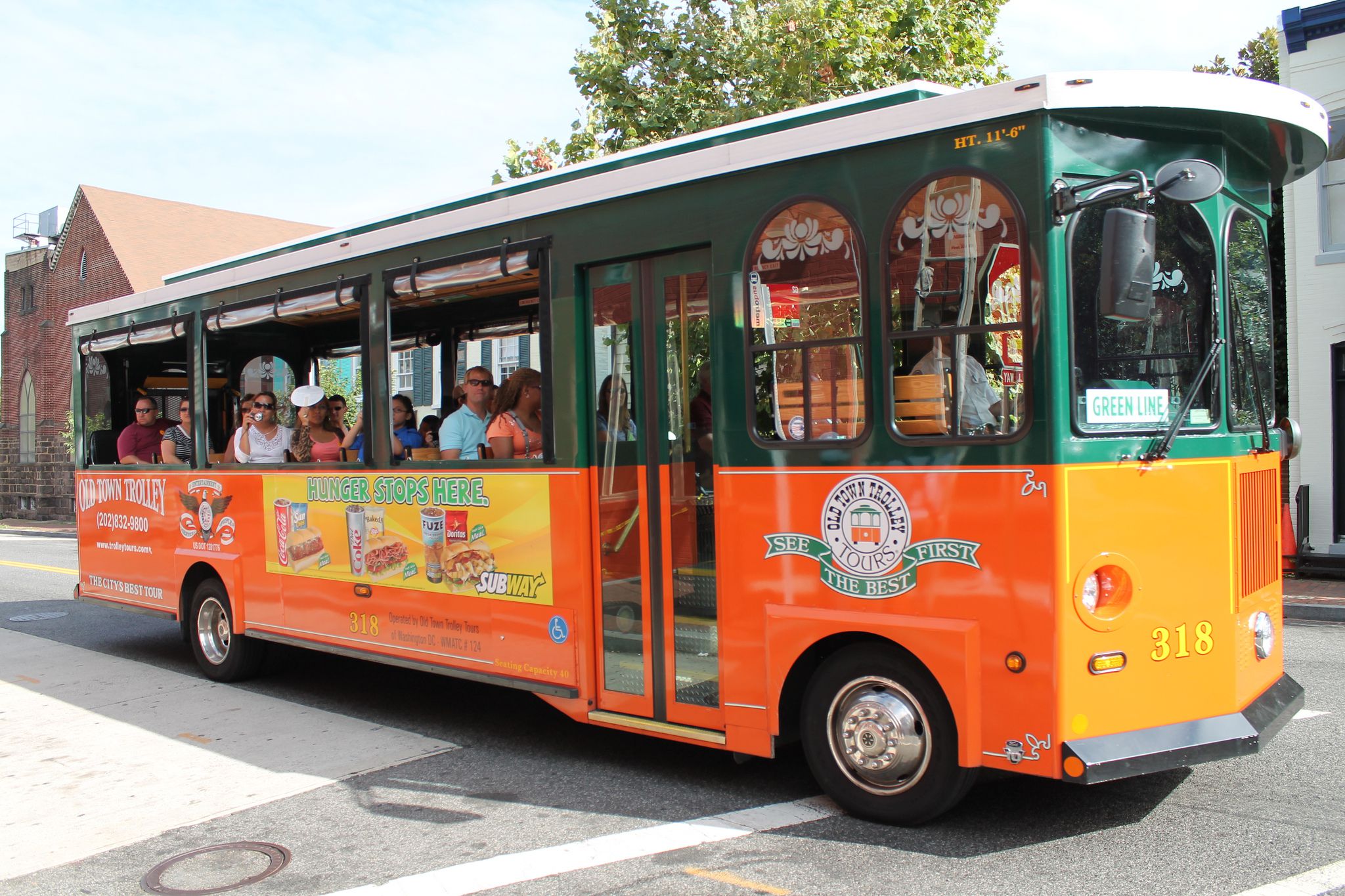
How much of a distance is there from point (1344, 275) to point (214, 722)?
1391cm

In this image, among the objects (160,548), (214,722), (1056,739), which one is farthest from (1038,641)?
(160,548)

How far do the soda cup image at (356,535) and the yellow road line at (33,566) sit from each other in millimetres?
13013

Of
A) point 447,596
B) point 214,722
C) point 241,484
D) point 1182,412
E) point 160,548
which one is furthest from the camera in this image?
point 160,548

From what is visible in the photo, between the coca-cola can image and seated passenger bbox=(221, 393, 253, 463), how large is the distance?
2.65 feet

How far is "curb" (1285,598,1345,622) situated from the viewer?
10.8 metres

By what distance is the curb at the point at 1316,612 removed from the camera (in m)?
10.8

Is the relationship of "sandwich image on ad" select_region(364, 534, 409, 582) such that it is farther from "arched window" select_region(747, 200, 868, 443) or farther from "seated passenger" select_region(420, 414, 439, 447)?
"arched window" select_region(747, 200, 868, 443)

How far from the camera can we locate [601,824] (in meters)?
4.95

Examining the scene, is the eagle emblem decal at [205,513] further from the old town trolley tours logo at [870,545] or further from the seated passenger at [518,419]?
the old town trolley tours logo at [870,545]

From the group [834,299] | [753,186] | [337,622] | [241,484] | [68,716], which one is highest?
Result: [753,186]

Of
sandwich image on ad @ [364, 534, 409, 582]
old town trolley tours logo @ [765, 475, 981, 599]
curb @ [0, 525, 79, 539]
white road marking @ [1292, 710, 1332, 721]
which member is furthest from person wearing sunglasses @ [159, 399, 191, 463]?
curb @ [0, 525, 79, 539]

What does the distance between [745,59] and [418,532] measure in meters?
13.3

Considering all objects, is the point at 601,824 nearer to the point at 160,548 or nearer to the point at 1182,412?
the point at 1182,412

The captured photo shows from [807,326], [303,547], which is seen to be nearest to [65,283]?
[303,547]
